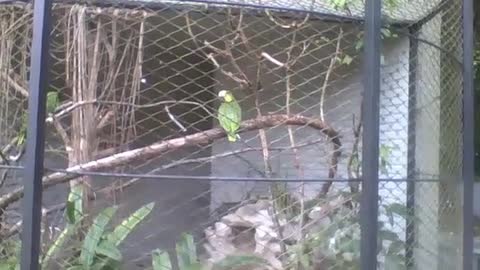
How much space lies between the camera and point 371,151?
2400mm

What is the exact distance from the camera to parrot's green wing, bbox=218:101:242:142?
3.23 meters

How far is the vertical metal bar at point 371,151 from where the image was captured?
2365 millimetres

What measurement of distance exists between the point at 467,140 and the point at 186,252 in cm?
130

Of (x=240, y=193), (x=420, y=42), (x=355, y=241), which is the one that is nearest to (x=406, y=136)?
(x=420, y=42)

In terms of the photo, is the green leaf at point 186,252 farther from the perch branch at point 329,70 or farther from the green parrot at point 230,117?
the perch branch at point 329,70

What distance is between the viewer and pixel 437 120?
3.41 metres

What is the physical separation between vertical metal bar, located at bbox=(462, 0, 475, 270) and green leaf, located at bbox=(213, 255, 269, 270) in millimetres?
874

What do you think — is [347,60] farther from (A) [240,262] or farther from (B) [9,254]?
(B) [9,254]

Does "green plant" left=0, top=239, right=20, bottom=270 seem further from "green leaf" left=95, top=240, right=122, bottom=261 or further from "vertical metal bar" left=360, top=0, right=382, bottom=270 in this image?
"vertical metal bar" left=360, top=0, right=382, bottom=270

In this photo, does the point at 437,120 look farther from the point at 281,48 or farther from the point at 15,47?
the point at 15,47

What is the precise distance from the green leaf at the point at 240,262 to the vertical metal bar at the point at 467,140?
0.87 metres

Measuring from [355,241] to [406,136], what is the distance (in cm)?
76

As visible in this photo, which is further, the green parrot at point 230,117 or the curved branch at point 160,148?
the green parrot at point 230,117

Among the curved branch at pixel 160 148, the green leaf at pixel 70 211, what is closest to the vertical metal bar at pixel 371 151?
the curved branch at pixel 160 148
